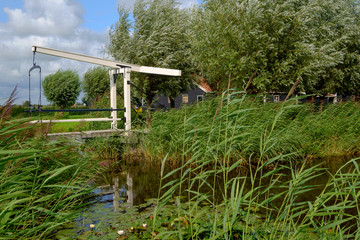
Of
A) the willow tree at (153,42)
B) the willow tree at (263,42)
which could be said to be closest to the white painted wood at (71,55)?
the willow tree at (263,42)

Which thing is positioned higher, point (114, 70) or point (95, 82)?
point (95, 82)

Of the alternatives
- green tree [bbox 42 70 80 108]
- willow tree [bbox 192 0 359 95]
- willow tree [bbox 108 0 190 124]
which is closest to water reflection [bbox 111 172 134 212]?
willow tree [bbox 192 0 359 95]

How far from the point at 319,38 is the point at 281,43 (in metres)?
4.41

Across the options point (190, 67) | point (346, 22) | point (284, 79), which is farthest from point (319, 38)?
point (190, 67)

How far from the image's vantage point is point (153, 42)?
64.1ft

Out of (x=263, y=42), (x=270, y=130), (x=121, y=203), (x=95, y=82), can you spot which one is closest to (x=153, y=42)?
(x=263, y=42)

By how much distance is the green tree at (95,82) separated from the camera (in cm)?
3881

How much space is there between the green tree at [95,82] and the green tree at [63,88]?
1.32 m

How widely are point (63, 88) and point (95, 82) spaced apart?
13.3ft

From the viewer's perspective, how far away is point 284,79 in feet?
50.2

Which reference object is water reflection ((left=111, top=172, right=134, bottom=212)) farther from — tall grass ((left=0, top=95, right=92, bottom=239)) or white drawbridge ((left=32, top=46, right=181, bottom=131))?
white drawbridge ((left=32, top=46, right=181, bottom=131))

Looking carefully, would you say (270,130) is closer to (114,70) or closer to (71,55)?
(114,70)

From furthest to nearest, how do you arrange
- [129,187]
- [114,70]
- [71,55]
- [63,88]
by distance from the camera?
1. [63,88]
2. [114,70]
3. [71,55]
4. [129,187]

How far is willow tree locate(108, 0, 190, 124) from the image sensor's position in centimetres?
2003
